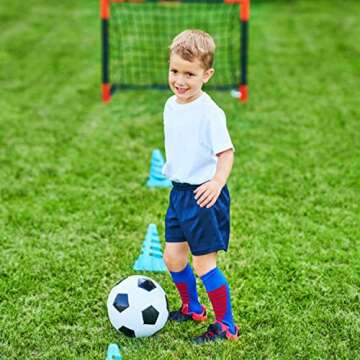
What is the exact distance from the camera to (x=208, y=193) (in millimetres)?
2898

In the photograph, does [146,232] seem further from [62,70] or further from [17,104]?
[62,70]

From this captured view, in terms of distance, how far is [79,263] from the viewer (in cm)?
405

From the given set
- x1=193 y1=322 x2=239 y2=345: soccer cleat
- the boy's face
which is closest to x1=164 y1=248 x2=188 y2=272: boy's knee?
x1=193 y1=322 x2=239 y2=345: soccer cleat

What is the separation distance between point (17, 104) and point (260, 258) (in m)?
3.85

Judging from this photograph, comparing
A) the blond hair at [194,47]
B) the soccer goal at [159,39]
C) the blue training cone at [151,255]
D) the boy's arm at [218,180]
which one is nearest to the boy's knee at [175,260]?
the boy's arm at [218,180]

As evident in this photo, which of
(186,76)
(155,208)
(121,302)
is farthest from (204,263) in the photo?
(155,208)

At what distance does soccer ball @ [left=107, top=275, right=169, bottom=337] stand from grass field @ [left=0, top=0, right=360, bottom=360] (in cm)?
7

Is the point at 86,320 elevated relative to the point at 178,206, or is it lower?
lower

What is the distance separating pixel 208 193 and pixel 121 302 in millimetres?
819

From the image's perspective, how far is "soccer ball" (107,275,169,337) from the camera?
10.7 ft

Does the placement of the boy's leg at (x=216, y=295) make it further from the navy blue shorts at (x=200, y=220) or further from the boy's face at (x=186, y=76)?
the boy's face at (x=186, y=76)

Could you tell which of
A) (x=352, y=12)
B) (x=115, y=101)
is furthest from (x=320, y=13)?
(x=115, y=101)

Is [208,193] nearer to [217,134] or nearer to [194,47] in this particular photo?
[217,134]

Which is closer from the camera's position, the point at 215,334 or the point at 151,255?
the point at 215,334
